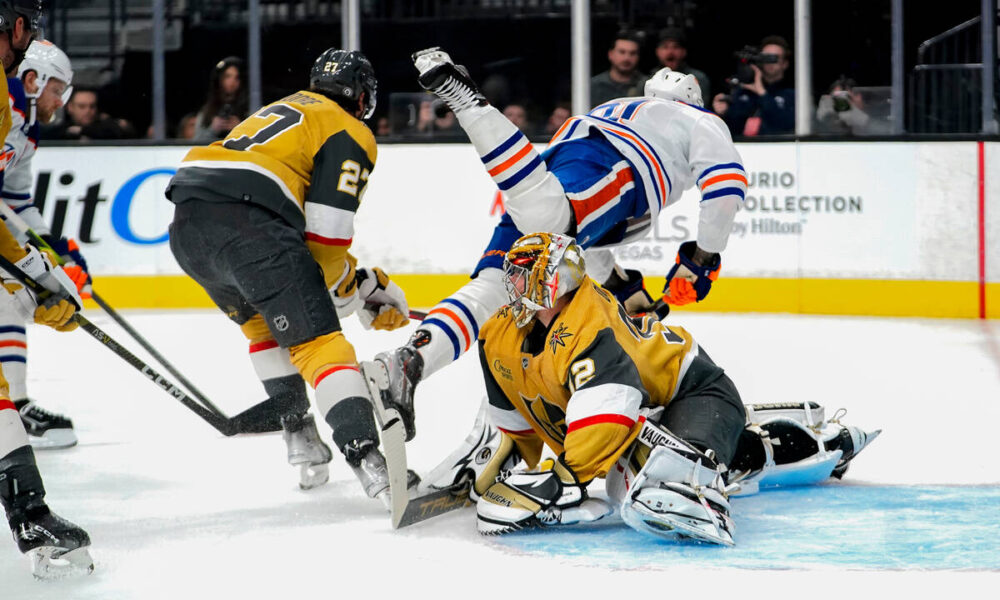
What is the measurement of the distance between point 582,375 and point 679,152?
1228 millimetres

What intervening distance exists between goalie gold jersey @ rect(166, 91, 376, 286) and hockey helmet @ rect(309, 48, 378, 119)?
0.07 meters

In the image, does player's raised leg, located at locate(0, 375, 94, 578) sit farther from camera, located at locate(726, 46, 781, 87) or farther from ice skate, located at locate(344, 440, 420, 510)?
camera, located at locate(726, 46, 781, 87)

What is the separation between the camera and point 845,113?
6664 millimetres

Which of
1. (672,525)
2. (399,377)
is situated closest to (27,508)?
(399,377)

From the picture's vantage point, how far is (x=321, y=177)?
9.99ft

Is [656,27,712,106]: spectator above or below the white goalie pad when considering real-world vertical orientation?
above

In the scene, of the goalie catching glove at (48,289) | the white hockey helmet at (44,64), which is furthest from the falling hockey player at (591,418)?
the white hockey helmet at (44,64)

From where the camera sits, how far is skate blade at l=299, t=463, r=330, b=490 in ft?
10.9

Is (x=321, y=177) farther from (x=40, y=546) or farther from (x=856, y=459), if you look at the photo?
(x=856, y=459)

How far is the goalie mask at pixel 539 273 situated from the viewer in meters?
2.78

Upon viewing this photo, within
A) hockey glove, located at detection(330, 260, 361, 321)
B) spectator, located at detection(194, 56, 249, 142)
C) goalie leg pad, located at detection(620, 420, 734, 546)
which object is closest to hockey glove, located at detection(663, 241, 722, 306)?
hockey glove, located at detection(330, 260, 361, 321)

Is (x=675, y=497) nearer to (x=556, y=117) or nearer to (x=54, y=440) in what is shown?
(x=54, y=440)

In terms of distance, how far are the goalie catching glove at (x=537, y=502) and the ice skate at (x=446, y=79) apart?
2.94 ft

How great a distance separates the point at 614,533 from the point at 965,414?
178 cm
